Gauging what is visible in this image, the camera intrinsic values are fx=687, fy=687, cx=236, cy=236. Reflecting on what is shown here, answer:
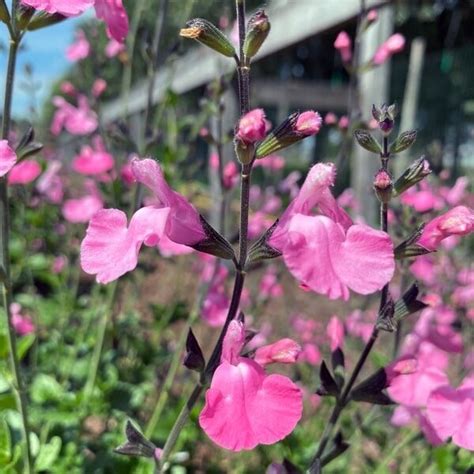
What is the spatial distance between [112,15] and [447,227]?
584mm

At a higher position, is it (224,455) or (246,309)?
(246,309)

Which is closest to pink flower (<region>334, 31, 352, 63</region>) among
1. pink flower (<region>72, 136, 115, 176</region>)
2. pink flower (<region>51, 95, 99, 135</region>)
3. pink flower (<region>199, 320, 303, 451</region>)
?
pink flower (<region>72, 136, 115, 176</region>)

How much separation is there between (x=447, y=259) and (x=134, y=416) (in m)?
1.52

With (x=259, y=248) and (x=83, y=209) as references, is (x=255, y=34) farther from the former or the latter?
(x=83, y=209)

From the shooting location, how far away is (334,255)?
2.63 feet

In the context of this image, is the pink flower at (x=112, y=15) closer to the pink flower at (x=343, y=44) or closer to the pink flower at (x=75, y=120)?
the pink flower at (x=343, y=44)

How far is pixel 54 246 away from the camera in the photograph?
3840 millimetres

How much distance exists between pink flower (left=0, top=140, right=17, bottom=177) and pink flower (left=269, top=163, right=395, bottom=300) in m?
0.36

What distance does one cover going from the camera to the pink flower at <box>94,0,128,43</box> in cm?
103

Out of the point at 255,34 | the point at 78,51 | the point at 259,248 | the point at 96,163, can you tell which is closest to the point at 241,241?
the point at 259,248

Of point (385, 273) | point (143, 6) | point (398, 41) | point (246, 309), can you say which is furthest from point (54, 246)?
point (385, 273)

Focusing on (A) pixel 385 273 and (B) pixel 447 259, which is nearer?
(A) pixel 385 273

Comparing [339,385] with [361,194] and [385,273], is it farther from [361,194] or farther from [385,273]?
[361,194]

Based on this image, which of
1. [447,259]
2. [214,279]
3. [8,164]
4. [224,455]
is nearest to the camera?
[8,164]
